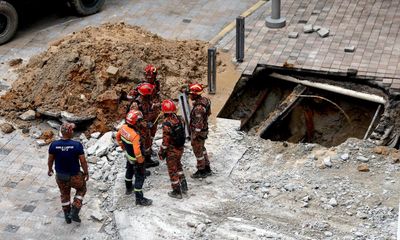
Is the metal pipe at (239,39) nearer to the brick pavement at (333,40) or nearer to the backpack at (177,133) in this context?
the brick pavement at (333,40)

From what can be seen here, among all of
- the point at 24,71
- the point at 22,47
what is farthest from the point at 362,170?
the point at 22,47

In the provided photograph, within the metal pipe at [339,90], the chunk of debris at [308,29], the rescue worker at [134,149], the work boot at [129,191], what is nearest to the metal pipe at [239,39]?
the metal pipe at [339,90]

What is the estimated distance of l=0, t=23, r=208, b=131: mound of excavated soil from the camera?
1291 centimetres

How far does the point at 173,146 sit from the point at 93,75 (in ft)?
10.9

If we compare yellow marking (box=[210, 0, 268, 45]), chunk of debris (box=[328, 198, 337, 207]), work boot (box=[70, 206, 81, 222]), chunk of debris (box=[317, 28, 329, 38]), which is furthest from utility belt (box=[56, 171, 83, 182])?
chunk of debris (box=[317, 28, 329, 38])

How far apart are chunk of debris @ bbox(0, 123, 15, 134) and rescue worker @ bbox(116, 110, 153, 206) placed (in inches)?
120

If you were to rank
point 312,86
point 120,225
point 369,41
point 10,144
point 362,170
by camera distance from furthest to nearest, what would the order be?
point 369,41, point 312,86, point 10,144, point 362,170, point 120,225

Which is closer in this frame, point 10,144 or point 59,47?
point 10,144

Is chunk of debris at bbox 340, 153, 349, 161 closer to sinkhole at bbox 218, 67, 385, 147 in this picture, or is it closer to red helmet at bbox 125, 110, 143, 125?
sinkhole at bbox 218, 67, 385, 147

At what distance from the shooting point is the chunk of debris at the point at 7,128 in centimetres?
1275

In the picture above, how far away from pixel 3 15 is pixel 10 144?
4002 millimetres

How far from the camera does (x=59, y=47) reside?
1390 cm

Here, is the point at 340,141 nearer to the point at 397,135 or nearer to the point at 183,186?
the point at 397,135

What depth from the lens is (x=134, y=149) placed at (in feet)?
33.2
